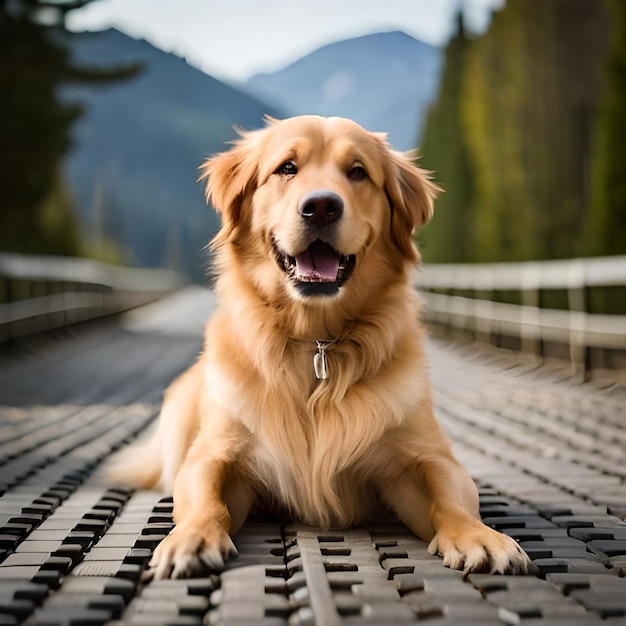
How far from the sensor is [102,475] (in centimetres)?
425

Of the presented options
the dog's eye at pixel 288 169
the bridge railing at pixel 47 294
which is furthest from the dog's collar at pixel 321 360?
the bridge railing at pixel 47 294

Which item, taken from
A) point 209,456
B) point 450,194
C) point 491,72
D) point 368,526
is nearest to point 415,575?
point 368,526

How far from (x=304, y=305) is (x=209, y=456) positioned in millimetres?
630

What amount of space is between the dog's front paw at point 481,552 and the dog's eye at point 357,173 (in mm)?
1347

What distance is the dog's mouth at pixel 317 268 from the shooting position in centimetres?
332

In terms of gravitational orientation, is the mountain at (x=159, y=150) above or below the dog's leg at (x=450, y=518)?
above

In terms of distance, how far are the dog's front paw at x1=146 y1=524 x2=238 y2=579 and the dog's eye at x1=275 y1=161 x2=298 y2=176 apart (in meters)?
1.36

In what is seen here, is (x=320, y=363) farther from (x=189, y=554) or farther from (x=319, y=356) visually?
(x=189, y=554)

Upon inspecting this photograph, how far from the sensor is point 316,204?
10.4ft

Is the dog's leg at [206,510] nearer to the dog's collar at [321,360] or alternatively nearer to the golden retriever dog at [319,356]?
the golden retriever dog at [319,356]

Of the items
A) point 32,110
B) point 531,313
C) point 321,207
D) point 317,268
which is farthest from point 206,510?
point 32,110

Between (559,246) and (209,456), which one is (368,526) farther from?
(559,246)

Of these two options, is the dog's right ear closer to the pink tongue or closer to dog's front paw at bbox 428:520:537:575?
the pink tongue

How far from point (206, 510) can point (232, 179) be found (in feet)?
4.58
